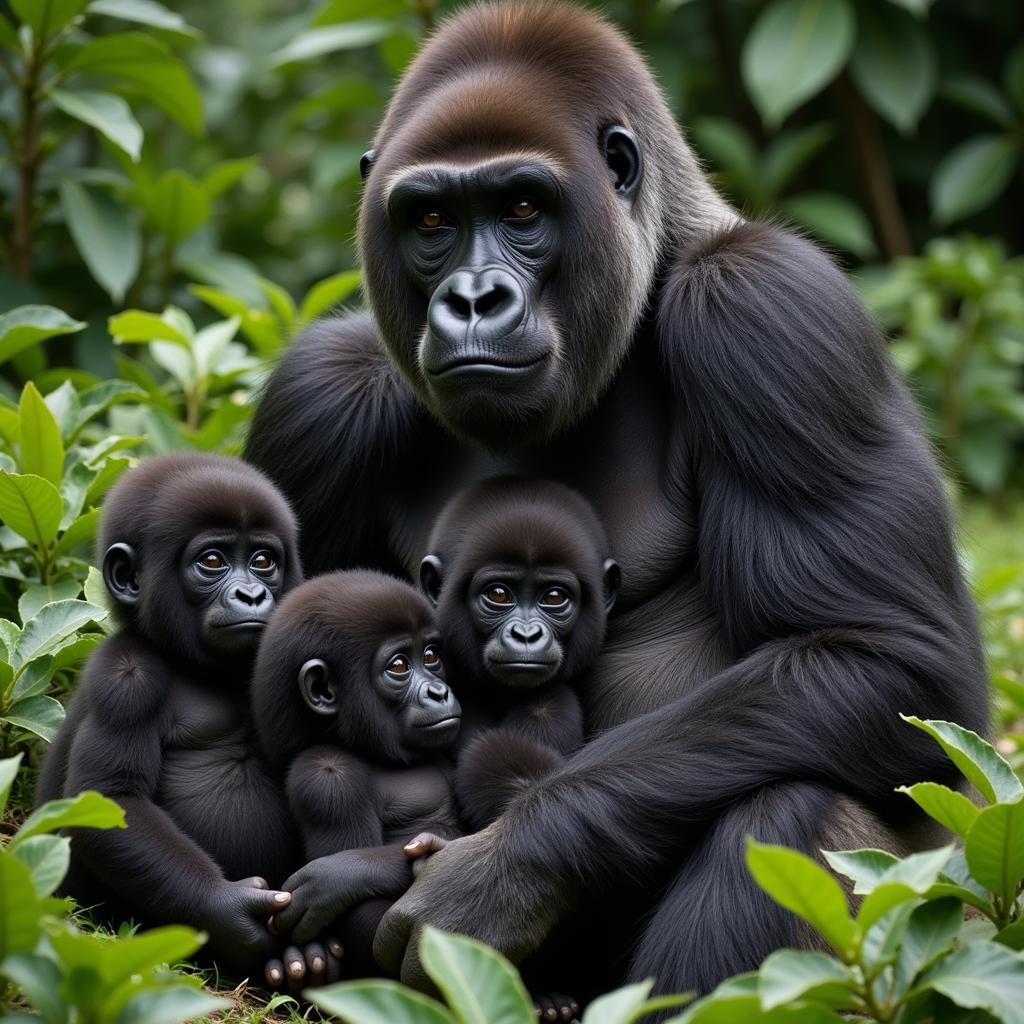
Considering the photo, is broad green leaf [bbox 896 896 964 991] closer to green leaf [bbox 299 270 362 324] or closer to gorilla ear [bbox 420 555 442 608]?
gorilla ear [bbox 420 555 442 608]

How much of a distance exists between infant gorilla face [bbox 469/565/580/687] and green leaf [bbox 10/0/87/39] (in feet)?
13.3

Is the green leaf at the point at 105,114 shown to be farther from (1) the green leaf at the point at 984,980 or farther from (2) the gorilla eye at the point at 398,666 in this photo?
(1) the green leaf at the point at 984,980

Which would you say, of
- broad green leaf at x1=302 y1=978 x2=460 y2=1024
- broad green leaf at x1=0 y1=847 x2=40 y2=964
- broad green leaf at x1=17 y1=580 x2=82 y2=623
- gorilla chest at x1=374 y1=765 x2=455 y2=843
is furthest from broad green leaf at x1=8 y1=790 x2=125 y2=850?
broad green leaf at x1=17 y1=580 x2=82 y2=623

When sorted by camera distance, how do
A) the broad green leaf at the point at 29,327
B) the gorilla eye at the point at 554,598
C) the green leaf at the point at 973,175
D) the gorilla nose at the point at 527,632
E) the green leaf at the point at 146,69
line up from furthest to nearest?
the green leaf at the point at 973,175 < the green leaf at the point at 146,69 < the broad green leaf at the point at 29,327 < the gorilla eye at the point at 554,598 < the gorilla nose at the point at 527,632

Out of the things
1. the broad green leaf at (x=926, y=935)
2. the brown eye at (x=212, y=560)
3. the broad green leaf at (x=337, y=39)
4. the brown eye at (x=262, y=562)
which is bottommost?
the broad green leaf at (x=926, y=935)

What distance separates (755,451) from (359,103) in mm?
7301

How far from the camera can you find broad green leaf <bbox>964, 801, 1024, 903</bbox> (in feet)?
11.0

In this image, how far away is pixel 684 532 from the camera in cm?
471

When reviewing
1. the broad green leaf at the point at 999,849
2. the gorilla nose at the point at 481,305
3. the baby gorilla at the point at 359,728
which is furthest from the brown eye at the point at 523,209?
the broad green leaf at the point at 999,849

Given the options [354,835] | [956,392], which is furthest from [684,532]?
[956,392]

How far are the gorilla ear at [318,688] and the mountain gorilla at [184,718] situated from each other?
0.99ft

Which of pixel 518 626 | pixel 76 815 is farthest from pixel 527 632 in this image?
pixel 76 815

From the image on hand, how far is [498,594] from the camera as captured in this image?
450 cm

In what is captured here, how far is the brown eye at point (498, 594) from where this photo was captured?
4500 millimetres
